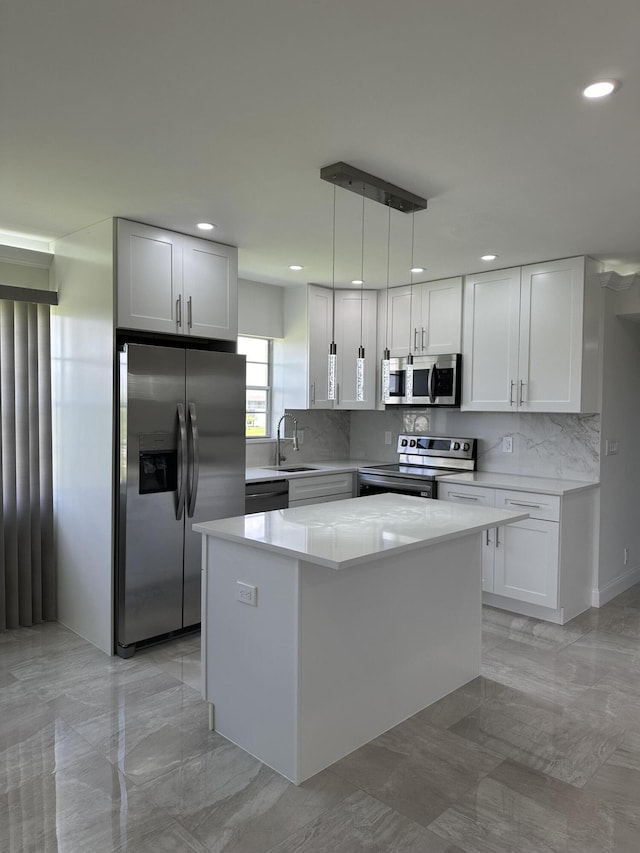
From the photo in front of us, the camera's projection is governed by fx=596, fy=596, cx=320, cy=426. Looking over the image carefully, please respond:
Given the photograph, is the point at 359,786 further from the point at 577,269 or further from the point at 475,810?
the point at 577,269

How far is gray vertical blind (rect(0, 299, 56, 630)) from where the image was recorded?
385 centimetres

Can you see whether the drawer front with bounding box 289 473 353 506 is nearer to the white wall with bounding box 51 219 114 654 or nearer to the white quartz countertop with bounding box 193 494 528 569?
the white quartz countertop with bounding box 193 494 528 569

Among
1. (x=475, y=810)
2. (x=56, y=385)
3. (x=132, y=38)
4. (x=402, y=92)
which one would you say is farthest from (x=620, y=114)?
(x=56, y=385)

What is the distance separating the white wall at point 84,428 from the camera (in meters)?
3.51

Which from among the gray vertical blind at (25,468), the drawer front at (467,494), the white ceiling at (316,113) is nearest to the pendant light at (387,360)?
the white ceiling at (316,113)

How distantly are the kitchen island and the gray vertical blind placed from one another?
6.13ft

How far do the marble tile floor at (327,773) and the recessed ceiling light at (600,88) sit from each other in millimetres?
2499

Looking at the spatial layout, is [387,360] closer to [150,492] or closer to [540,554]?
[150,492]

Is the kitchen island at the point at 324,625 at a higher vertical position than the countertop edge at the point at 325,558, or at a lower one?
lower

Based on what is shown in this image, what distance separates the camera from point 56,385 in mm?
4027

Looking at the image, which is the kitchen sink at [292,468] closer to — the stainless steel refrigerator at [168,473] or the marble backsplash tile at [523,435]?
the marble backsplash tile at [523,435]

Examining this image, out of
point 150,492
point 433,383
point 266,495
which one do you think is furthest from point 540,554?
point 150,492

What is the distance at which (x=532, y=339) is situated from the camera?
14.3 ft

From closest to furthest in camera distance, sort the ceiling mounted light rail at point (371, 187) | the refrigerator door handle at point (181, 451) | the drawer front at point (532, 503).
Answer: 1. the ceiling mounted light rail at point (371, 187)
2. the refrigerator door handle at point (181, 451)
3. the drawer front at point (532, 503)
